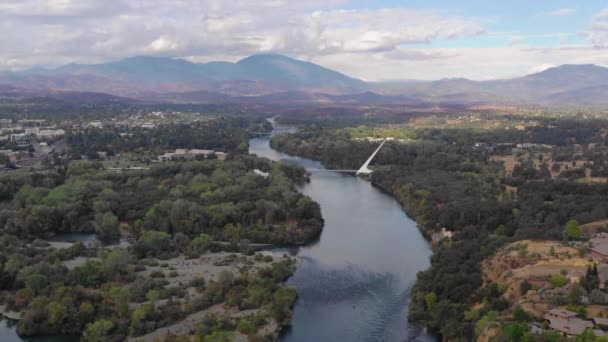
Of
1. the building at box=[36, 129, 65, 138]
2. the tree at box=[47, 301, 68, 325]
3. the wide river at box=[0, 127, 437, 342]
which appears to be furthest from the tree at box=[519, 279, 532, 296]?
the building at box=[36, 129, 65, 138]

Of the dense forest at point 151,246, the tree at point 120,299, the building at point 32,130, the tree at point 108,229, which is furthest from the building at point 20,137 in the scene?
the tree at point 120,299

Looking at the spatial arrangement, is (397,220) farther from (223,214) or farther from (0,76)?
(0,76)

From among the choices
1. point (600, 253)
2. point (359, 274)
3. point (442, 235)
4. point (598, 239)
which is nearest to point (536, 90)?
point (442, 235)

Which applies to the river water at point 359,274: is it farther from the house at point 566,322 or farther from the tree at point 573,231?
the tree at point 573,231

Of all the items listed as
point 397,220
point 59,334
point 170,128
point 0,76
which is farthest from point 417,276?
point 0,76

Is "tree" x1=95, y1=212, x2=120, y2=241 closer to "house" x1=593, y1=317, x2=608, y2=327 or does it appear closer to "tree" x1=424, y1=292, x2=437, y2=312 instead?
"tree" x1=424, y1=292, x2=437, y2=312

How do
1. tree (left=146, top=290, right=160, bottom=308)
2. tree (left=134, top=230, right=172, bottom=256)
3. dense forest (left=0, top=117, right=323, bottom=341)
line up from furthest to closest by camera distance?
tree (left=134, top=230, right=172, bottom=256)
tree (left=146, top=290, right=160, bottom=308)
dense forest (left=0, top=117, right=323, bottom=341)
